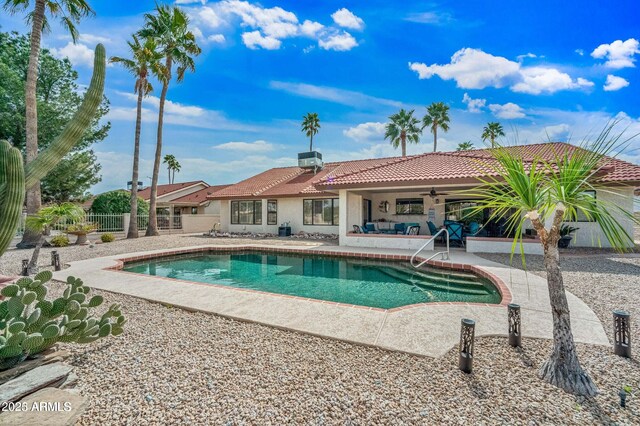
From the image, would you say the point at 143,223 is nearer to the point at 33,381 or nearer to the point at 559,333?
the point at 33,381

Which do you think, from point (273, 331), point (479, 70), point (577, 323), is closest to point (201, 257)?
point (273, 331)

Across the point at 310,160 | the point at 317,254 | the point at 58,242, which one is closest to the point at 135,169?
the point at 58,242

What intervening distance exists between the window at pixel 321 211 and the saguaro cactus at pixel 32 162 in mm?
15098

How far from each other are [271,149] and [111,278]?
23230 millimetres

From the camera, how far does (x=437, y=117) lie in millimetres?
31094

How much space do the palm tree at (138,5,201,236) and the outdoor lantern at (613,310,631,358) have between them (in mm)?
21414

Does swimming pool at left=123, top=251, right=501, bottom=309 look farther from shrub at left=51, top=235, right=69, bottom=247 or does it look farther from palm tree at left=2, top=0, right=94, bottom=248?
palm tree at left=2, top=0, right=94, bottom=248

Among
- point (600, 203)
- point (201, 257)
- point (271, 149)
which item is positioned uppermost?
point (271, 149)

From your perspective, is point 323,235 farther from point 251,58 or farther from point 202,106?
point 202,106

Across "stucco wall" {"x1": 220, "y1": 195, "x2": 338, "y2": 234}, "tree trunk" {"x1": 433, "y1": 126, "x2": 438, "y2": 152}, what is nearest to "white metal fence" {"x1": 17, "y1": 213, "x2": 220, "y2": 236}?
"stucco wall" {"x1": 220, "y1": 195, "x2": 338, "y2": 234}

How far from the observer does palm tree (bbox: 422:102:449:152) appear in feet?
101

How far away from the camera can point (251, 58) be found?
1552 centimetres

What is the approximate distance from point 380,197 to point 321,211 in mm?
3851

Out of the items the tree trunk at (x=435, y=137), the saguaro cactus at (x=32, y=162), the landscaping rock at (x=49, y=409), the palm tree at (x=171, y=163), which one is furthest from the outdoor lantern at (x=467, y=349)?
the palm tree at (x=171, y=163)
